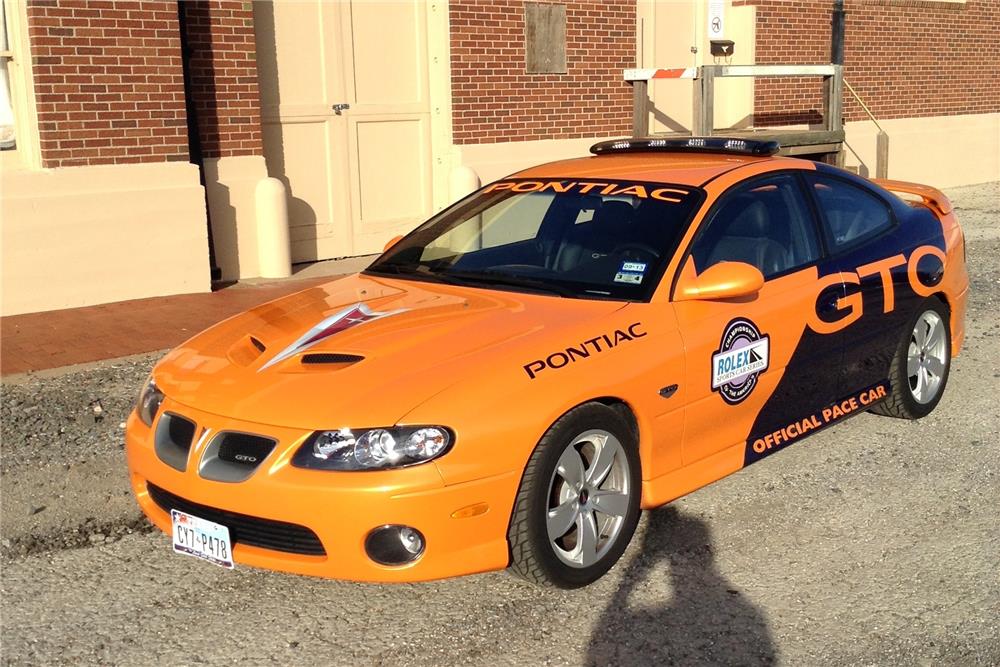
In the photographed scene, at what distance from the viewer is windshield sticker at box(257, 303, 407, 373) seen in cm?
426

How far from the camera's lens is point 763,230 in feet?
16.9

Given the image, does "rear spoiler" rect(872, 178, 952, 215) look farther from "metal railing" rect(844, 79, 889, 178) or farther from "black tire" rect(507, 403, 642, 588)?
"metal railing" rect(844, 79, 889, 178)

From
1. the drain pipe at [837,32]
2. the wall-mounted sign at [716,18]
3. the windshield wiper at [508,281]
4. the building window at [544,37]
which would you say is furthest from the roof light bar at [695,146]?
the drain pipe at [837,32]

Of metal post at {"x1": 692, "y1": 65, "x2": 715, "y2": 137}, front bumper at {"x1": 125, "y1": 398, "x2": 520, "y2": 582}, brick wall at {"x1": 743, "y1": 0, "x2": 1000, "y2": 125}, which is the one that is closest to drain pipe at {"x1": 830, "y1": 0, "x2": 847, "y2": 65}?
brick wall at {"x1": 743, "y1": 0, "x2": 1000, "y2": 125}

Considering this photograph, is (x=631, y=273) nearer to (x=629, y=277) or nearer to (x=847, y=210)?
(x=629, y=277)

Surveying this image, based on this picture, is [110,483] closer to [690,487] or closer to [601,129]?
[690,487]

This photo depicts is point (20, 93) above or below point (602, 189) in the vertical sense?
above

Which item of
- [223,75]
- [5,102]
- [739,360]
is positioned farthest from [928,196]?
[5,102]

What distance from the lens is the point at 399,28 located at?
11.3 metres

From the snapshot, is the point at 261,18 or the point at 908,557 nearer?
the point at 908,557

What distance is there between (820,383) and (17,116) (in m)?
6.72

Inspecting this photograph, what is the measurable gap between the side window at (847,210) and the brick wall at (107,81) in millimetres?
5668

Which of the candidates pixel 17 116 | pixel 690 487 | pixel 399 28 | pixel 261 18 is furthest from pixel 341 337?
pixel 399 28

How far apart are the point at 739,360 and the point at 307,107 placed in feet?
22.8
